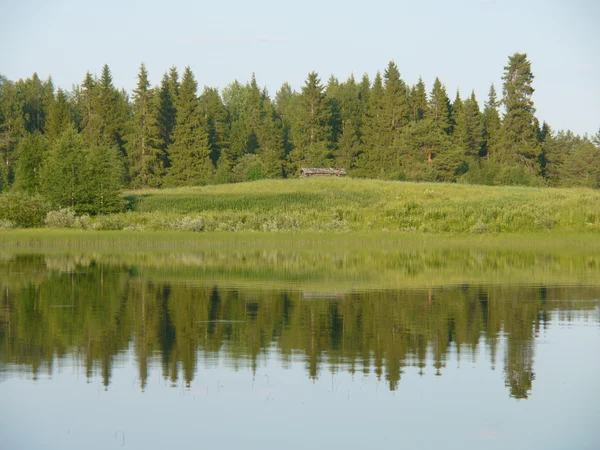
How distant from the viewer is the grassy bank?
242ft

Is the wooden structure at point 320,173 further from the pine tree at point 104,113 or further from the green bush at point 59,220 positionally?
the green bush at point 59,220

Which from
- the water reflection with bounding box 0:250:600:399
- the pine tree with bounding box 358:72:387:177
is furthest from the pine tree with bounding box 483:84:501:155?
the water reflection with bounding box 0:250:600:399

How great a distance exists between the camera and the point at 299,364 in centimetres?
1972

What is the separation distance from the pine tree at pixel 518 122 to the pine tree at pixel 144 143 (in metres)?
51.3

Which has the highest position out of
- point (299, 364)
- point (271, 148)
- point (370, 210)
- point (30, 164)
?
point (271, 148)

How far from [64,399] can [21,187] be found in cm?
8807

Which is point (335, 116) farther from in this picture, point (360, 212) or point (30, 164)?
point (360, 212)

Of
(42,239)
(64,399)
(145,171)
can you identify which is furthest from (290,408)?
(145,171)

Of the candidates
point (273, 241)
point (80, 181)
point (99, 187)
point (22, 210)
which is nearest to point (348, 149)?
point (99, 187)

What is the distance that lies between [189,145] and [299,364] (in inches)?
4611

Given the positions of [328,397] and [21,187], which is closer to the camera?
[328,397]

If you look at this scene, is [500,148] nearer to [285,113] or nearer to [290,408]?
[285,113]

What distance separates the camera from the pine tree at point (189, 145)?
13250 centimetres

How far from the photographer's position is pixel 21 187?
100 meters
